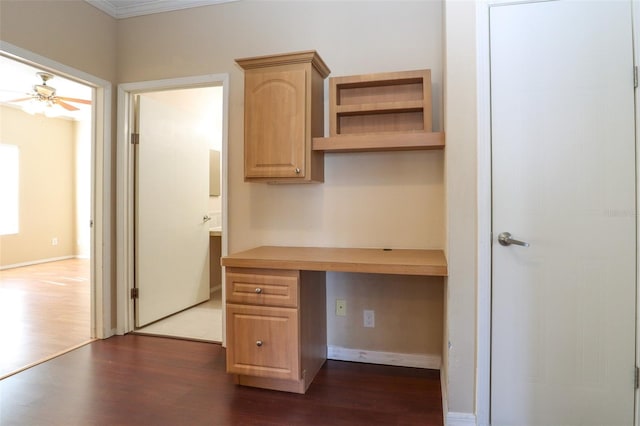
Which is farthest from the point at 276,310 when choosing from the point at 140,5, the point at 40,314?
the point at 40,314

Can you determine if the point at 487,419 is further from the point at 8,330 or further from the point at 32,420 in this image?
the point at 8,330

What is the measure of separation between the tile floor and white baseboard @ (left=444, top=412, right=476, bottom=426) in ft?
5.89

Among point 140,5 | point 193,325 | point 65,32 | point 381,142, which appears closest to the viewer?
point 381,142

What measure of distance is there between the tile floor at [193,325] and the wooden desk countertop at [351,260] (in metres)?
1.11

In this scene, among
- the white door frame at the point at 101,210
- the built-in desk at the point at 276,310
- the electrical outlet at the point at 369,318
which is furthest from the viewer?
the white door frame at the point at 101,210

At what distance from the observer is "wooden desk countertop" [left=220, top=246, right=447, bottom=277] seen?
71.9 inches

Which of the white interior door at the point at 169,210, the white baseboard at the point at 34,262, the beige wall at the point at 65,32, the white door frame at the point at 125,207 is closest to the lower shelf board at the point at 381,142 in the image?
the white door frame at the point at 125,207

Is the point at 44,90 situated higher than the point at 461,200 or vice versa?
the point at 44,90

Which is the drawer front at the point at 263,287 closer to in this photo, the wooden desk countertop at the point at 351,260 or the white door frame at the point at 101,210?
the wooden desk countertop at the point at 351,260

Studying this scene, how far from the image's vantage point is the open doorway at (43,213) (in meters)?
3.16

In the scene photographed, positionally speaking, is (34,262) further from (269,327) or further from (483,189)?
(483,189)

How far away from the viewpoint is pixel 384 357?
2.46 metres

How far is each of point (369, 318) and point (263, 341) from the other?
803mm

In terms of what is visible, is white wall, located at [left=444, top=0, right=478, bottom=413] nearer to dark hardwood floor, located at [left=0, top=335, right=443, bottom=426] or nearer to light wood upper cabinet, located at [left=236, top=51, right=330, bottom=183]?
dark hardwood floor, located at [left=0, top=335, right=443, bottom=426]
